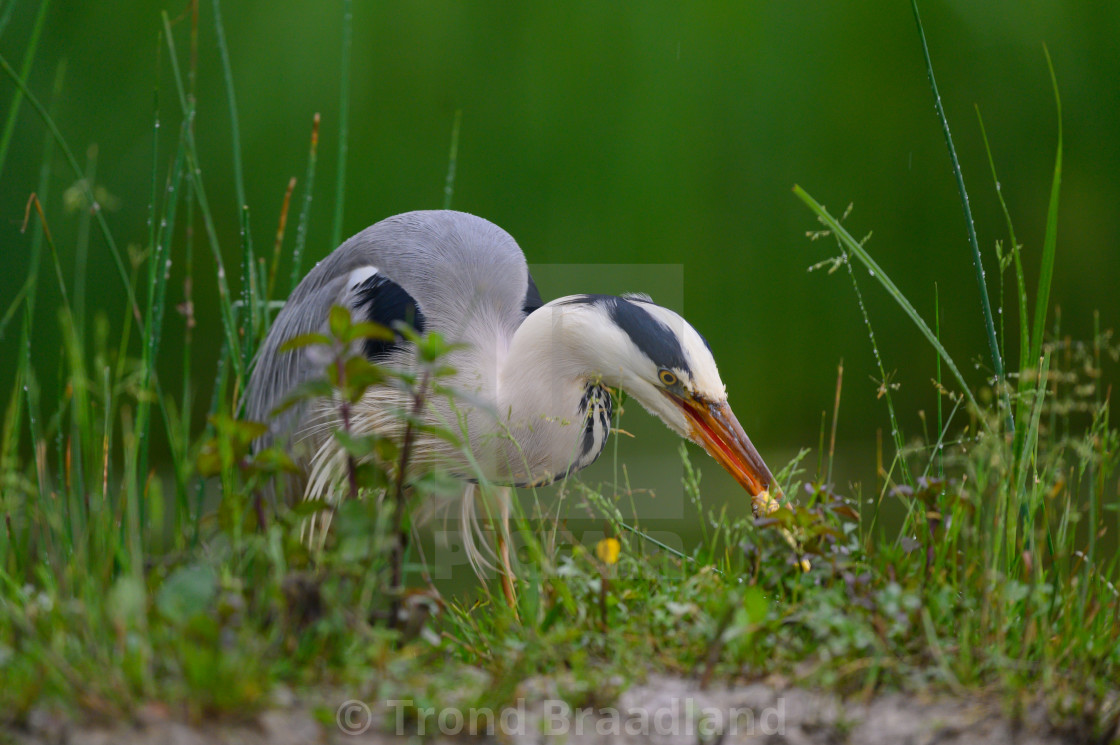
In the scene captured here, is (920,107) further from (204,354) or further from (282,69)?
(204,354)

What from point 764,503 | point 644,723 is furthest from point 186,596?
point 764,503

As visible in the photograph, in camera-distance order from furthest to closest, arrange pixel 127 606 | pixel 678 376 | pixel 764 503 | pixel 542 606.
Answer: pixel 678 376 < pixel 764 503 < pixel 542 606 < pixel 127 606

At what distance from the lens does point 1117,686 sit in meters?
1.48

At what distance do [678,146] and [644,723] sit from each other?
147 inches

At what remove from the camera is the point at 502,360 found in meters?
2.56

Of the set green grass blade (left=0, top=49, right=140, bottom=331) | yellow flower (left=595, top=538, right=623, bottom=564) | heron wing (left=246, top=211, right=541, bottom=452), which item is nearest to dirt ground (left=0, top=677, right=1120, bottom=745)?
yellow flower (left=595, top=538, right=623, bottom=564)

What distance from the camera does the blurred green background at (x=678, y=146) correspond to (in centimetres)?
432

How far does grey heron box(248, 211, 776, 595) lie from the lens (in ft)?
7.47

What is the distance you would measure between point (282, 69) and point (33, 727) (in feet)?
A: 12.3

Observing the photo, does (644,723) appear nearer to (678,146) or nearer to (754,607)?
(754,607)

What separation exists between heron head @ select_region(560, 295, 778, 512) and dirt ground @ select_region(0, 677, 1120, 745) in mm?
950

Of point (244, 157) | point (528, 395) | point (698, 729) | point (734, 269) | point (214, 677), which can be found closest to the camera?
point (214, 677)

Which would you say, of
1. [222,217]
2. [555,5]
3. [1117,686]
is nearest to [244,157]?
[222,217]

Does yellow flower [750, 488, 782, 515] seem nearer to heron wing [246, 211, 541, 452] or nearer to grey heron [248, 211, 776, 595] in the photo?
grey heron [248, 211, 776, 595]
